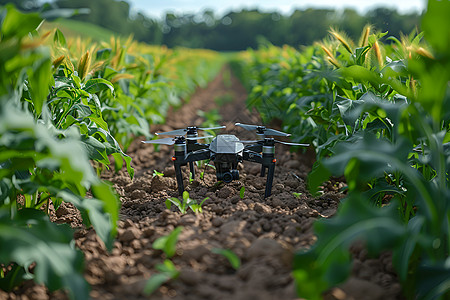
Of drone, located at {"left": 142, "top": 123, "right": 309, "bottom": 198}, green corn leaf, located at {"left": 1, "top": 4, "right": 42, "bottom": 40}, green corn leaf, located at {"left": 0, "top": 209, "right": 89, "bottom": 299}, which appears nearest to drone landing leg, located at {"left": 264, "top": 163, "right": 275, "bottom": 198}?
drone, located at {"left": 142, "top": 123, "right": 309, "bottom": 198}

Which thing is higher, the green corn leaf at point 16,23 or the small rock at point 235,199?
the green corn leaf at point 16,23

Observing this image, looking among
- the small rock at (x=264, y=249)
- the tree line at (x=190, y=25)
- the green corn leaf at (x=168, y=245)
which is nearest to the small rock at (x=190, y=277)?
the green corn leaf at (x=168, y=245)

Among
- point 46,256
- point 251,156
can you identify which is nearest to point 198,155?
point 251,156

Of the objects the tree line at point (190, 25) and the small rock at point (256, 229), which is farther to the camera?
the tree line at point (190, 25)

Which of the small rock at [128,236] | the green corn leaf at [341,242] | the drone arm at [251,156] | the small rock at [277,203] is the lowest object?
the small rock at [128,236]

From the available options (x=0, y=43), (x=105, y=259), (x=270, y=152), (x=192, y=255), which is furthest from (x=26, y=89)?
(x=270, y=152)

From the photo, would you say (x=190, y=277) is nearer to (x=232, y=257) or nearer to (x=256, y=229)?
(x=232, y=257)

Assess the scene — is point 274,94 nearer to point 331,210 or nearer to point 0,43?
point 331,210

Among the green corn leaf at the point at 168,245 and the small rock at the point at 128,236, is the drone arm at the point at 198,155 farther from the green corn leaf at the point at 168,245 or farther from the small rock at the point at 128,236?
the green corn leaf at the point at 168,245

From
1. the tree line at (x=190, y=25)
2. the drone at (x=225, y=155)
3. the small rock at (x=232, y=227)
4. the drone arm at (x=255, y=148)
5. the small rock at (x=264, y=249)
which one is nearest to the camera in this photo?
the small rock at (x=264, y=249)

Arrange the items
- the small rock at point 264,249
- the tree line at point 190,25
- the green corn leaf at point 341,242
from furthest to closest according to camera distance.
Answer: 1. the tree line at point 190,25
2. the small rock at point 264,249
3. the green corn leaf at point 341,242
